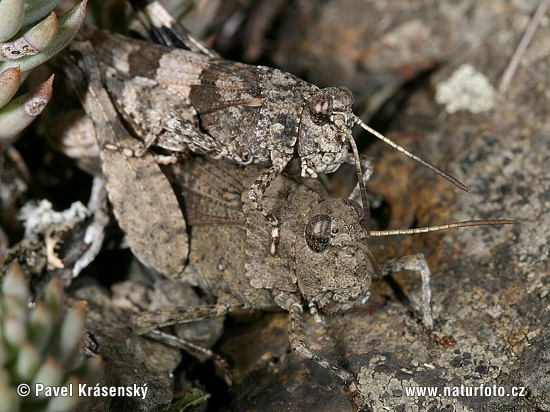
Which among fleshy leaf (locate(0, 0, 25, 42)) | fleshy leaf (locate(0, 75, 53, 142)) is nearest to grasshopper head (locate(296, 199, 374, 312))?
fleshy leaf (locate(0, 75, 53, 142))

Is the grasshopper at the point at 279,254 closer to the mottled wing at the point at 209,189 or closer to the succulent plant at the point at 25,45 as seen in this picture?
the mottled wing at the point at 209,189

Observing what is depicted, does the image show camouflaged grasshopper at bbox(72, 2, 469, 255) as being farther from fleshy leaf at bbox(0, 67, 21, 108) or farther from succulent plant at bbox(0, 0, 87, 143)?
fleshy leaf at bbox(0, 67, 21, 108)

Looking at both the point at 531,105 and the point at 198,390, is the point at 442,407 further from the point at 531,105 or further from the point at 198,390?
the point at 531,105

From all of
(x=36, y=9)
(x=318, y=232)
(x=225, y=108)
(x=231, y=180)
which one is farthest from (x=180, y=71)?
(x=318, y=232)

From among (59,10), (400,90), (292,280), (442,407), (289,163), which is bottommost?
(442,407)

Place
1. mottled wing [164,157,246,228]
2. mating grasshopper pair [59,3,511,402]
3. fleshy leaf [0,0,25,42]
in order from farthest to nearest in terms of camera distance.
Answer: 1. mottled wing [164,157,246,228]
2. mating grasshopper pair [59,3,511,402]
3. fleshy leaf [0,0,25,42]

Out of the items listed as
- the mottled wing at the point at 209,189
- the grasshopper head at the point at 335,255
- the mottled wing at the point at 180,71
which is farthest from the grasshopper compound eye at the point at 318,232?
the mottled wing at the point at 180,71

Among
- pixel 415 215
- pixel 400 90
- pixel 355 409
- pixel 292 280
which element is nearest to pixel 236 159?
pixel 292 280
